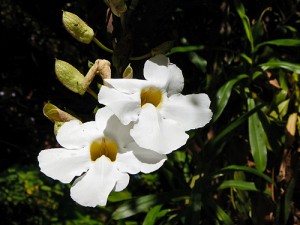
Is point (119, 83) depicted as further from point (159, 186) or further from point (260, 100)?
point (159, 186)

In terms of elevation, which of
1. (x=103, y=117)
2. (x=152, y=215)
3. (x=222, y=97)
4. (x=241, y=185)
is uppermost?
(x=103, y=117)

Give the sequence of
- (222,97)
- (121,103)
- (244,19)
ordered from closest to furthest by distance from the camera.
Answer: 1. (121,103)
2. (222,97)
3. (244,19)

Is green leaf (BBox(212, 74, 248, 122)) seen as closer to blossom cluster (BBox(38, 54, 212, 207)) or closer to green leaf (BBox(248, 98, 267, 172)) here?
green leaf (BBox(248, 98, 267, 172))

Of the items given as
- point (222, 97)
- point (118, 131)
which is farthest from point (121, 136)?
point (222, 97)

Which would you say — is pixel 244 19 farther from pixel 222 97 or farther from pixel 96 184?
pixel 96 184

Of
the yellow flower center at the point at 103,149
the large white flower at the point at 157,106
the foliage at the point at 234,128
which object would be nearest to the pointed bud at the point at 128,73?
the large white flower at the point at 157,106
